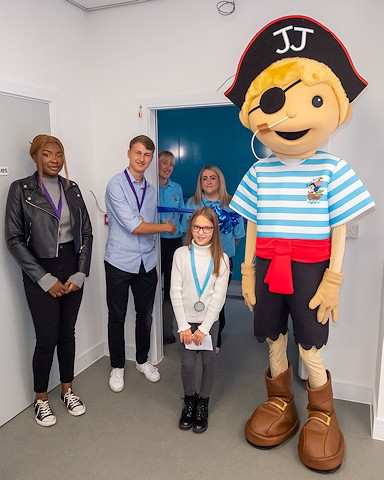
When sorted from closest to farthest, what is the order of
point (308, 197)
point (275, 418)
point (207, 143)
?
point (308, 197) < point (275, 418) < point (207, 143)

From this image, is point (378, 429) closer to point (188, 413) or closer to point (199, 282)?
point (188, 413)

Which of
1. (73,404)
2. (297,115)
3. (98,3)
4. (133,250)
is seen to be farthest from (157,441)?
(98,3)

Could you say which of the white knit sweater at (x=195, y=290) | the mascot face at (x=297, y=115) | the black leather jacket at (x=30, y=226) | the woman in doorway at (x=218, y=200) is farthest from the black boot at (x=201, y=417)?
the mascot face at (x=297, y=115)

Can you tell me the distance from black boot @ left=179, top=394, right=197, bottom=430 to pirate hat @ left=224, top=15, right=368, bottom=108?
1785mm

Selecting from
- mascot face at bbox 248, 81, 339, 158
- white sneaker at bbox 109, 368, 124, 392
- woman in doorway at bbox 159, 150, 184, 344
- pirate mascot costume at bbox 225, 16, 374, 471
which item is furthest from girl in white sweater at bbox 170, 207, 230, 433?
woman in doorway at bbox 159, 150, 184, 344

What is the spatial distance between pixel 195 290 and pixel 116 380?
1.00 metres

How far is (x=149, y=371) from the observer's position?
A: 2980 mm

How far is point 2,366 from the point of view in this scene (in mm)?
2457

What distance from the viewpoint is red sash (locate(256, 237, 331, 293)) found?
6.79ft

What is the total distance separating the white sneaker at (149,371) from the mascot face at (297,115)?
1.77 metres

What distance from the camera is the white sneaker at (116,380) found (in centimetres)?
283

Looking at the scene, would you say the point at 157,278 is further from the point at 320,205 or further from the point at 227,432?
the point at 320,205

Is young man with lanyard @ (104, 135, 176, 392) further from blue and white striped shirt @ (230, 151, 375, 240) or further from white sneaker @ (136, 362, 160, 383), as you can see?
blue and white striped shirt @ (230, 151, 375, 240)

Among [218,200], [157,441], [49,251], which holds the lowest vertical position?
[157,441]
